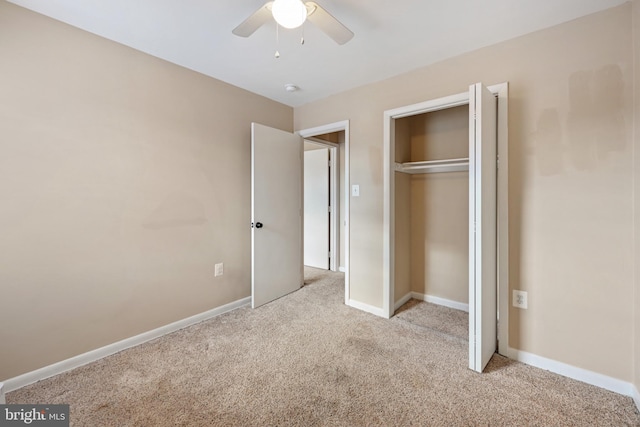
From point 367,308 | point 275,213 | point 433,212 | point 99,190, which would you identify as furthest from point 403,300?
point 99,190

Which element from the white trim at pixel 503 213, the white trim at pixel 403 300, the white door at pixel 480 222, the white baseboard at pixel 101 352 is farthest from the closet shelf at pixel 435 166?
the white baseboard at pixel 101 352

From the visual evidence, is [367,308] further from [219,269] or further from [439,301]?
[219,269]

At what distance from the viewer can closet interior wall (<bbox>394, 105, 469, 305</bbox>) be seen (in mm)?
2852

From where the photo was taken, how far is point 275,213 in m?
3.09

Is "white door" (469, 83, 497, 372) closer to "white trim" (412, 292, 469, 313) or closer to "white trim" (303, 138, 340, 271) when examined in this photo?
"white trim" (412, 292, 469, 313)

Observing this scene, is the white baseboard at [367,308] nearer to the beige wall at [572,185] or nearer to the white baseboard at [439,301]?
the white baseboard at [439,301]

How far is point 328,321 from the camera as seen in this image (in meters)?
2.60

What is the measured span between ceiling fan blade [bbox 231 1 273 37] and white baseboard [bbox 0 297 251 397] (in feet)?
8.01

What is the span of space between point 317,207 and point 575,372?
11.6ft

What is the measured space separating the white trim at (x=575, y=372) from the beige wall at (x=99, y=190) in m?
2.68

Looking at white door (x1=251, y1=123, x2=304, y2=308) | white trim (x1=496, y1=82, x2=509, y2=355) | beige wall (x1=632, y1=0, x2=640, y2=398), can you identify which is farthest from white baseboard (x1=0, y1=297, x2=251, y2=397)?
beige wall (x1=632, y1=0, x2=640, y2=398)

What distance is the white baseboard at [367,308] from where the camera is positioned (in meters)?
2.73

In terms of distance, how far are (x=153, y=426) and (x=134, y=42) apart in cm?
262

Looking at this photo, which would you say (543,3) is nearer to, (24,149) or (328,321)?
(328,321)
